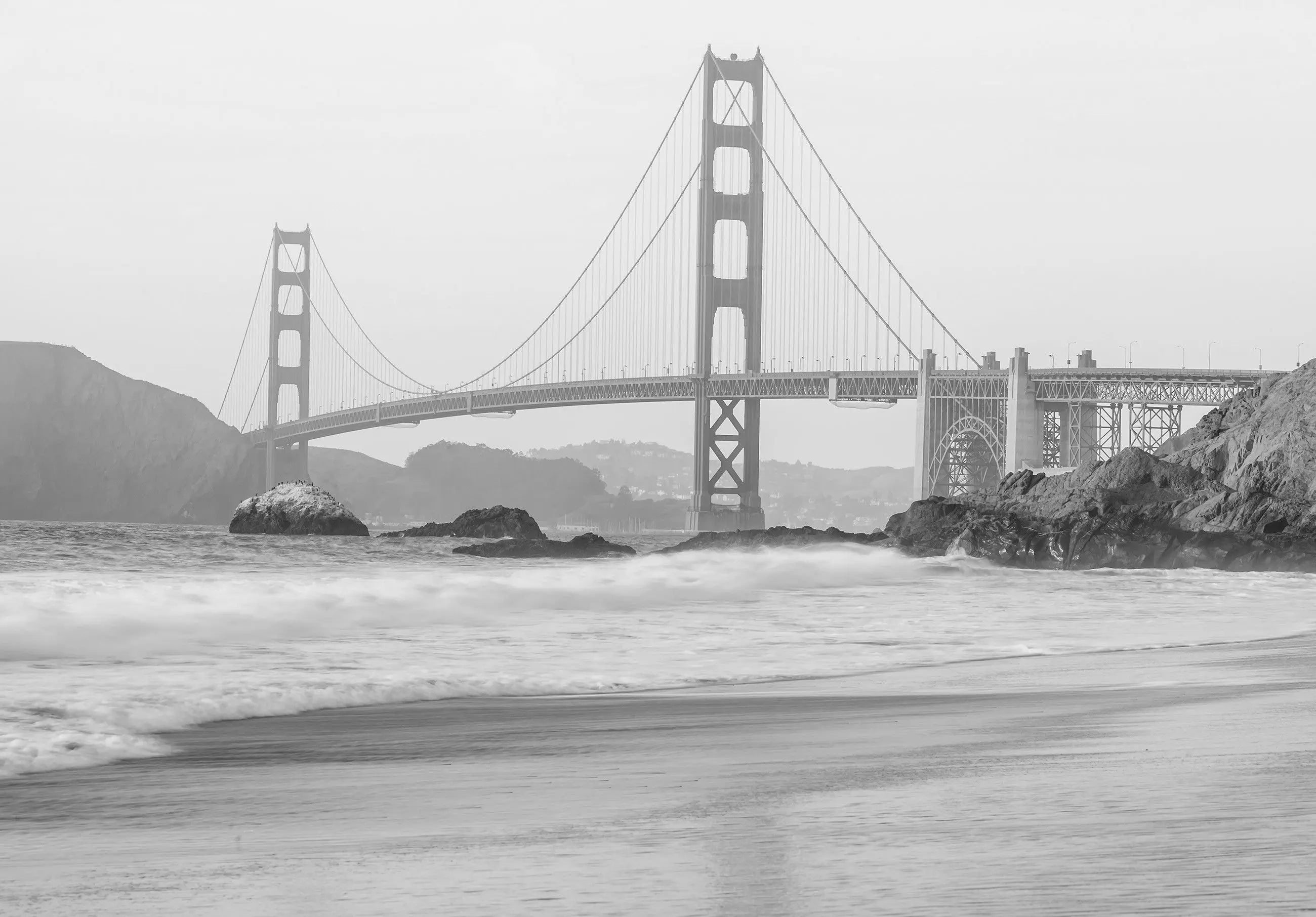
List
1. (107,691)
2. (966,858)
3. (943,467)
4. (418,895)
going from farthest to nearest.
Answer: (943,467) → (107,691) → (966,858) → (418,895)

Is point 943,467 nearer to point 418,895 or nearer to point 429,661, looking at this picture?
point 429,661

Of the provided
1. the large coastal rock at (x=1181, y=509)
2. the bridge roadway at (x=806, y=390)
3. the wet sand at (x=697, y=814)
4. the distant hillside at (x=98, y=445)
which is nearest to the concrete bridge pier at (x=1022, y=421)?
the bridge roadway at (x=806, y=390)

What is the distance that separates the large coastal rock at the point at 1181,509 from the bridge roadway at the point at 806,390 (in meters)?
22.7

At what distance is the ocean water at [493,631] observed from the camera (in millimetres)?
7145

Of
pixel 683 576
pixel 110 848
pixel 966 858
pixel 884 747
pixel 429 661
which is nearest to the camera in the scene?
pixel 966 858

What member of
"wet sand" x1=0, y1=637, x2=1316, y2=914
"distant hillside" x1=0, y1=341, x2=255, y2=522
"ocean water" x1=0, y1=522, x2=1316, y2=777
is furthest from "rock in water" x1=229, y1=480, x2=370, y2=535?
"distant hillside" x1=0, y1=341, x2=255, y2=522

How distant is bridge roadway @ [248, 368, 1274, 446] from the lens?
193 ft

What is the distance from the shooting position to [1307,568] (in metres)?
27.0

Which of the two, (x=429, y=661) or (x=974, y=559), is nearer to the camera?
(x=429, y=661)

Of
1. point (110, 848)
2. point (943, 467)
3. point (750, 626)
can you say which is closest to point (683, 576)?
point (750, 626)

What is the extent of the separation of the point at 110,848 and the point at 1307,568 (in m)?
26.4

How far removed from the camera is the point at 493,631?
1195 cm

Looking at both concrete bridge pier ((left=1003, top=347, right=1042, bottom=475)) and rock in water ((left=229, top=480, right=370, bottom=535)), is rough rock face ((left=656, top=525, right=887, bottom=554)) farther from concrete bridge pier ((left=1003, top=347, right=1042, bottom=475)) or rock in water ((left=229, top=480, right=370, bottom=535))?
concrete bridge pier ((left=1003, top=347, right=1042, bottom=475))

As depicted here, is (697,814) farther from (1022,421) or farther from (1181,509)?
(1022,421)
